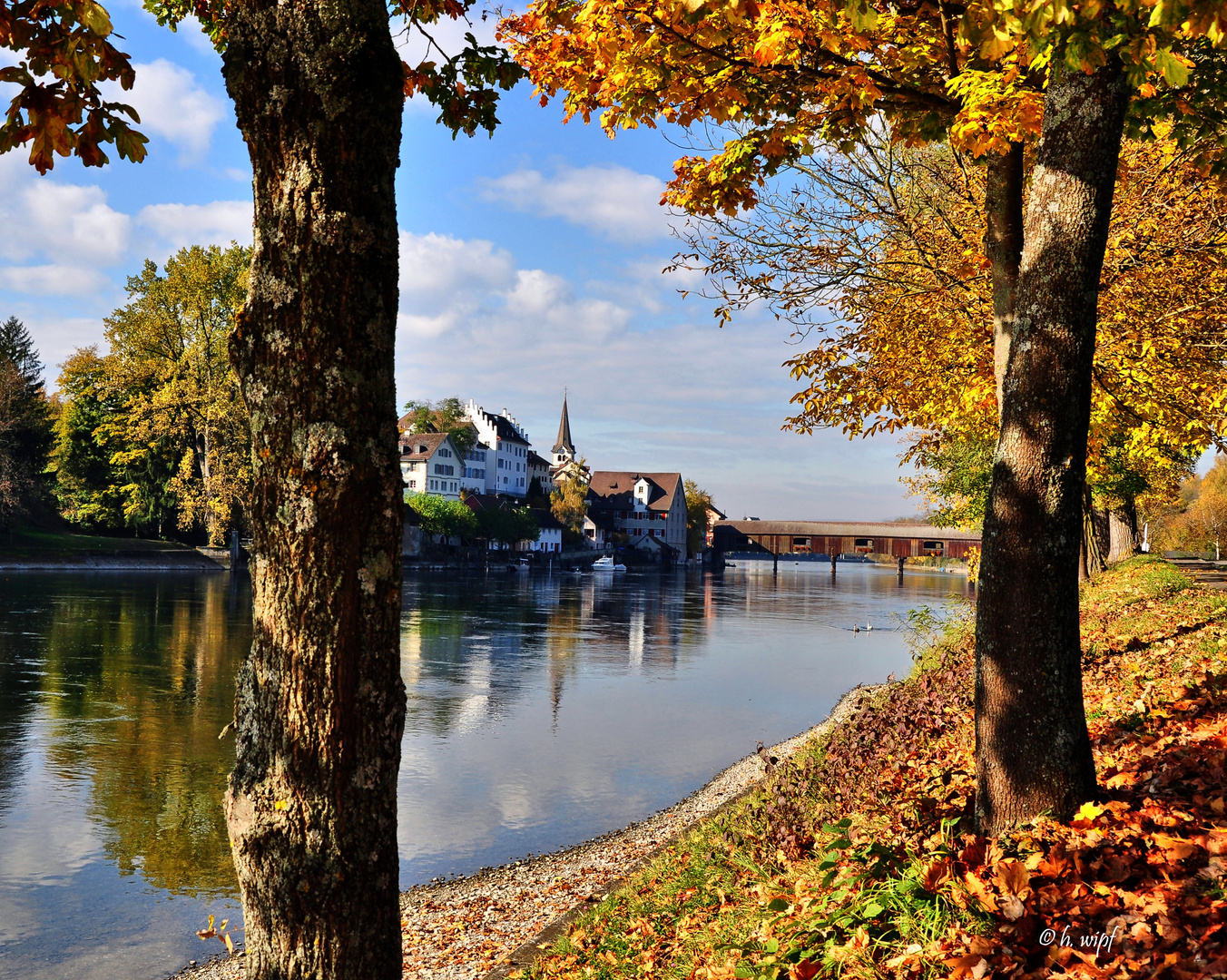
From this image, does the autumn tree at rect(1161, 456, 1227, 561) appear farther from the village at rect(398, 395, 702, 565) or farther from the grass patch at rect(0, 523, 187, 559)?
the grass patch at rect(0, 523, 187, 559)

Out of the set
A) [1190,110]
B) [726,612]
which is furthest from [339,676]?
[726,612]

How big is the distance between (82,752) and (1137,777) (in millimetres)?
17057

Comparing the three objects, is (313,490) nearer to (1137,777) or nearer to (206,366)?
(1137,777)

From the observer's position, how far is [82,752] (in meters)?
16.3

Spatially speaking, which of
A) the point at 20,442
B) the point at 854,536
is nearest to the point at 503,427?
the point at 854,536

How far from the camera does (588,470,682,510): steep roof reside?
141 m

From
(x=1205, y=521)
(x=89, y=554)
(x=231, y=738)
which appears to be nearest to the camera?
(x=231, y=738)

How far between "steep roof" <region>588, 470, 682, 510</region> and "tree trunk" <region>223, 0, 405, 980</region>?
137 meters

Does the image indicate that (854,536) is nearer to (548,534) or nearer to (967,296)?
(548,534)

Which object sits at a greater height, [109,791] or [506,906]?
[506,906]

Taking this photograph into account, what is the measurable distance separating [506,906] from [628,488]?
13459 cm

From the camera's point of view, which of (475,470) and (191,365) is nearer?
(191,365)

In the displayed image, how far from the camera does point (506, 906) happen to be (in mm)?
9664

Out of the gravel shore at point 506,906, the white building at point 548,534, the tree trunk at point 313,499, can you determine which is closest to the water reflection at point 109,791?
the gravel shore at point 506,906
